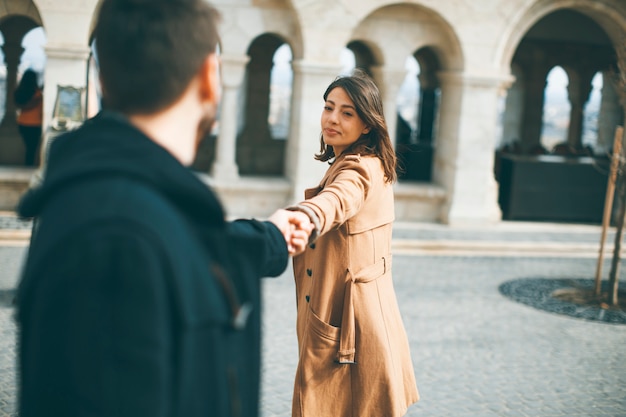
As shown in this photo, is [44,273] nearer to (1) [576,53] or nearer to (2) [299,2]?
(2) [299,2]

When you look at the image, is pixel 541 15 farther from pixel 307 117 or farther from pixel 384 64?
pixel 307 117

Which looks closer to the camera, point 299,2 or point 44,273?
point 44,273

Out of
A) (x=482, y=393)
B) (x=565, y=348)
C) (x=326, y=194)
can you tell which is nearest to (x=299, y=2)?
(x=565, y=348)

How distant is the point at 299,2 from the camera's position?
11.2m

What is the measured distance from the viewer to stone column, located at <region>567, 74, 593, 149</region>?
20312 millimetres

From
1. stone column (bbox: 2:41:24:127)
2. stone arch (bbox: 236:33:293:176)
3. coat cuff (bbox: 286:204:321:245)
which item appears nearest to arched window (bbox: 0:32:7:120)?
stone column (bbox: 2:41:24:127)

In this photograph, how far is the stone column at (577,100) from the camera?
2031cm

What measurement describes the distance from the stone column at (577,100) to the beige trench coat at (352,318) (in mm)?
18203

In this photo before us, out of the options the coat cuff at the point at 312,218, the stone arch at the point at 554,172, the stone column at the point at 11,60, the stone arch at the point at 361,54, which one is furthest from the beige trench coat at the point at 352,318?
the stone column at the point at 11,60

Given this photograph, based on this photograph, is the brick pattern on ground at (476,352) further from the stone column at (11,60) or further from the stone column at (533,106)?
the stone column at (533,106)

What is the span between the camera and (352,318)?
3018 mm

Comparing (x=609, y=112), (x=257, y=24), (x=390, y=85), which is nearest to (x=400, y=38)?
(x=390, y=85)

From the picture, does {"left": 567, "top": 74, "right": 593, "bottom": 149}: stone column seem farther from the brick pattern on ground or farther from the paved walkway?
the brick pattern on ground

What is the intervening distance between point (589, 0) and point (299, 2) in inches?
173
